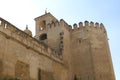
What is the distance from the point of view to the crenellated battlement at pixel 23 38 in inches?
459

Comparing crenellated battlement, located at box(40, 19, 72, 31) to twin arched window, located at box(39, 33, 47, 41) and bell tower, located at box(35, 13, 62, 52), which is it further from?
twin arched window, located at box(39, 33, 47, 41)

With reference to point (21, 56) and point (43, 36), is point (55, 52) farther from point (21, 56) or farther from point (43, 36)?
point (21, 56)

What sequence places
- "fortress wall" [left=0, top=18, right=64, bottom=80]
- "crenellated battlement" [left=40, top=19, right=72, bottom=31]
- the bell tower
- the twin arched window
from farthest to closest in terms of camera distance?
the twin arched window, "crenellated battlement" [left=40, top=19, right=72, bottom=31], the bell tower, "fortress wall" [left=0, top=18, right=64, bottom=80]

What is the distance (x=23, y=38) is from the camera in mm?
12875

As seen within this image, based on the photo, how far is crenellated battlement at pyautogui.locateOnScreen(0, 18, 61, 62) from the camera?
1166cm

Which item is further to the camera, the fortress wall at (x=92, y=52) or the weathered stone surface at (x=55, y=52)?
the fortress wall at (x=92, y=52)

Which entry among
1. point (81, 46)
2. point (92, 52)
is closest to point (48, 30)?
point (81, 46)

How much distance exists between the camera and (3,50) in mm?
11141

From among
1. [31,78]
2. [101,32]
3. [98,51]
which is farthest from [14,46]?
[101,32]

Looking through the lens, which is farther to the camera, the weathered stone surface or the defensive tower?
the defensive tower

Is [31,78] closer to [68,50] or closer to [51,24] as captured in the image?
[68,50]

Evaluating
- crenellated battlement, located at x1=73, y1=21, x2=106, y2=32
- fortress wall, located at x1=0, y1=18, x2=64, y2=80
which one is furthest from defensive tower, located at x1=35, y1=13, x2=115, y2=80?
fortress wall, located at x1=0, y1=18, x2=64, y2=80

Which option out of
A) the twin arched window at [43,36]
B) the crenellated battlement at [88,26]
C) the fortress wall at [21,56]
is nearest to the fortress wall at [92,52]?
the crenellated battlement at [88,26]

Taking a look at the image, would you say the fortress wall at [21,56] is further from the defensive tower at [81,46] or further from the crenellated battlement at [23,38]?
the defensive tower at [81,46]
